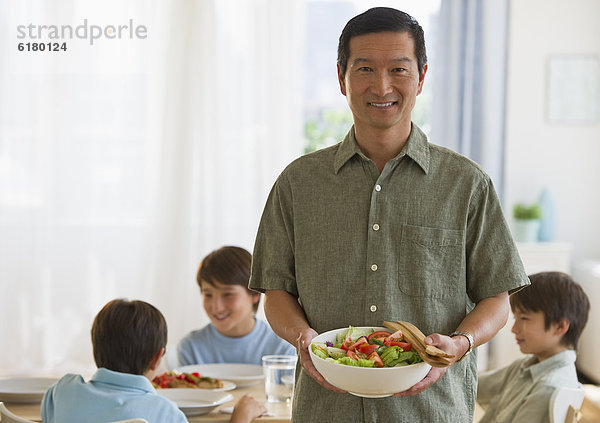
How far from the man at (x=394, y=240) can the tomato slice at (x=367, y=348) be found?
102 millimetres

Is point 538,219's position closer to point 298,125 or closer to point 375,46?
point 298,125

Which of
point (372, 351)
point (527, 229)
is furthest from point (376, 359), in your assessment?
point (527, 229)

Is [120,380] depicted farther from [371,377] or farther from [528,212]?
[528,212]

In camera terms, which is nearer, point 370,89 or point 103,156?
point 370,89

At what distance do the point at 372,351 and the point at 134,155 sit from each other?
4125 millimetres

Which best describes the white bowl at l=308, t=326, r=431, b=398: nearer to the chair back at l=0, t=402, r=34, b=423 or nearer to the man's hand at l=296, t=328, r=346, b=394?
the man's hand at l=296, t=328, r=346, b=394

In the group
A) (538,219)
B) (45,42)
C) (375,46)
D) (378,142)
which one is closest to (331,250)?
(378,142)

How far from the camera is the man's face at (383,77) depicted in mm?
1502

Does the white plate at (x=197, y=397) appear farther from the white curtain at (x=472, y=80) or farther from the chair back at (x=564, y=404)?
the white curtain at (x=472, y=80)

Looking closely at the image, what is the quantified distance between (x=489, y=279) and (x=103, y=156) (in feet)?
13.6

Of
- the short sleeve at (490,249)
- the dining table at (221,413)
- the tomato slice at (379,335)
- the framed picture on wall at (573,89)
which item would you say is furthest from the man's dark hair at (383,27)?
the framed picture on wall at (573,89)

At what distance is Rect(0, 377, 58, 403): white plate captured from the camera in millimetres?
2291

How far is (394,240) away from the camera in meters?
1.54

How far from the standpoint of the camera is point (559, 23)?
5281 millimetres
